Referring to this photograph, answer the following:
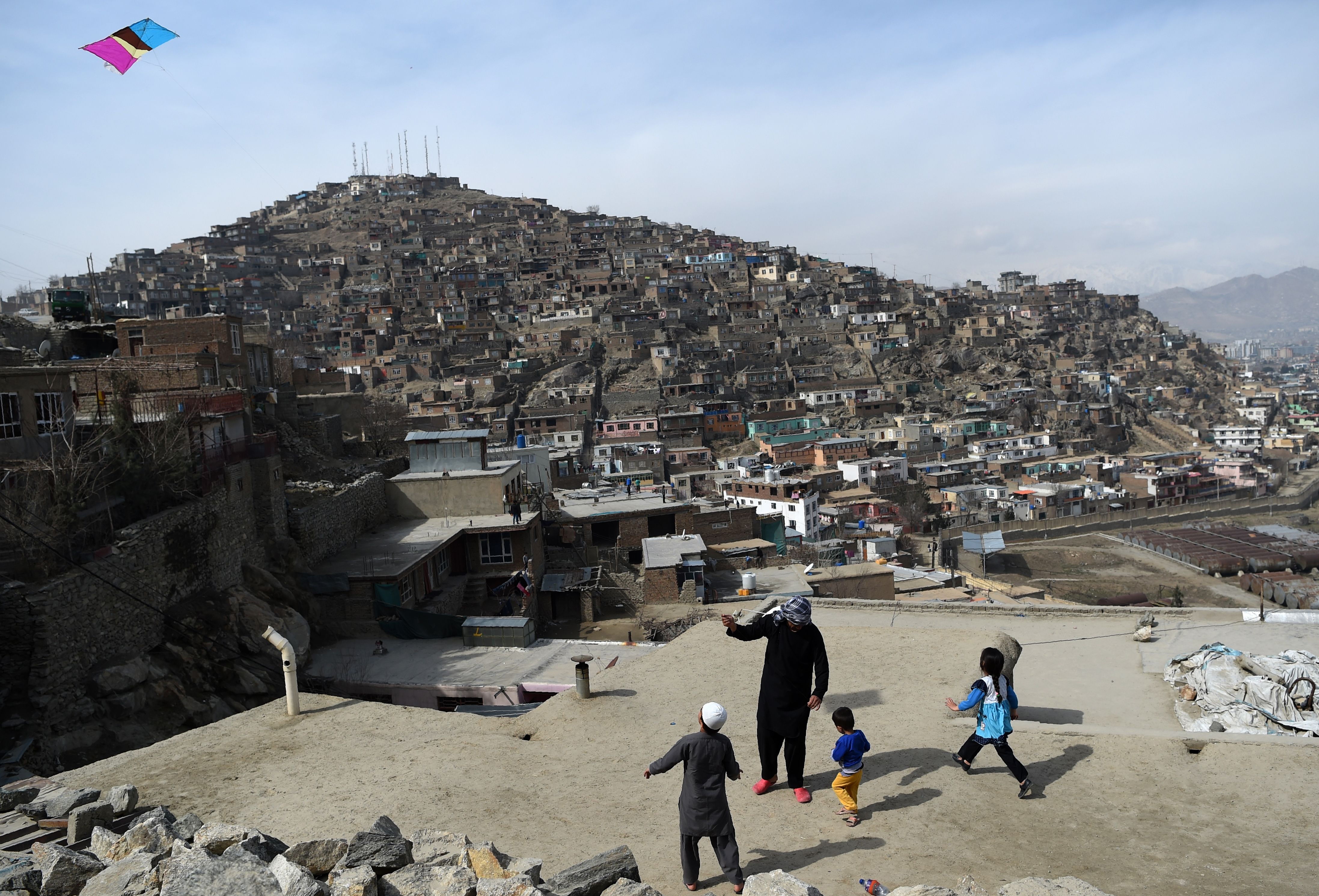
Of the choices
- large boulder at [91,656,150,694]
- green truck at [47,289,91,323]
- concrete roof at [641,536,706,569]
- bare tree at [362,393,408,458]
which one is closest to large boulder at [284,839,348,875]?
large boulder at [91,656,150,694]

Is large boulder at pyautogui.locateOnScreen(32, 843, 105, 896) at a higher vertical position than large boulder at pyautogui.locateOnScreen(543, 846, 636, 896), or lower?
higher

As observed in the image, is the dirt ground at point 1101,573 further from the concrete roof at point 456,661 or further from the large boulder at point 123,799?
the large boulder at point 123,799

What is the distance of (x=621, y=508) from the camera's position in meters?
20.8

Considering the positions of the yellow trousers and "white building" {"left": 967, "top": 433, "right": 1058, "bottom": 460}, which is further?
"white building" {"left": 967, "top": 433, "right": 1058, "bottom": 460}

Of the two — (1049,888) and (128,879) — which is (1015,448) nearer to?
(1049,888)

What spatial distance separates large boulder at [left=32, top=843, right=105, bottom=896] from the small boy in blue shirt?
10.3 ft

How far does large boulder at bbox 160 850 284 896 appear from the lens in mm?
3043

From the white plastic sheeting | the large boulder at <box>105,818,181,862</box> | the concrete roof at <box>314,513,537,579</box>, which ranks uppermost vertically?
the large boulder at <box>105,818,181,862</box>

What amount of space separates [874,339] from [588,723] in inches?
2574

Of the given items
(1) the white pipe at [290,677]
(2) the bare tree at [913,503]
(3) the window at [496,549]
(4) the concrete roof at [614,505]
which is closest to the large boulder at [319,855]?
(1) the white pipe at [290,677]

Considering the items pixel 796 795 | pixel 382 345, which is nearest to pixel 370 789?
pixel 796 795

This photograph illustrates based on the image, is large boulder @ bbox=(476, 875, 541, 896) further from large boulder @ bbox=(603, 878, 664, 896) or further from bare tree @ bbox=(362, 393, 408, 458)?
bare tree @ bbox=(362, 393, 408, 458)

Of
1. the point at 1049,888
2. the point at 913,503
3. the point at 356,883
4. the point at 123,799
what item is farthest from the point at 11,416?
the point at 913,503

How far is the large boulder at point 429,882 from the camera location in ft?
10.2
